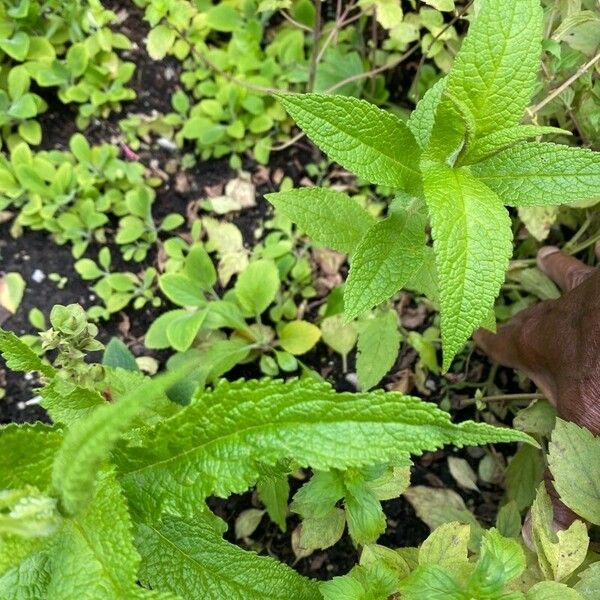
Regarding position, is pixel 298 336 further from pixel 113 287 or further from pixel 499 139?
pixel 499 139

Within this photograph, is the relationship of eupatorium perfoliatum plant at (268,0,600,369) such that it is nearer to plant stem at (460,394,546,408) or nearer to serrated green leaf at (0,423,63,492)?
serrated green leaf at (0,423,63,492)

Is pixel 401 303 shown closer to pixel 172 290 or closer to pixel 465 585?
pixel 172 290

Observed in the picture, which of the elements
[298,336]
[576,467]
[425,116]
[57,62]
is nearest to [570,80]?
[425,116]

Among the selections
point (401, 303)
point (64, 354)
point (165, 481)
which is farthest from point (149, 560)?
point (401, 303)

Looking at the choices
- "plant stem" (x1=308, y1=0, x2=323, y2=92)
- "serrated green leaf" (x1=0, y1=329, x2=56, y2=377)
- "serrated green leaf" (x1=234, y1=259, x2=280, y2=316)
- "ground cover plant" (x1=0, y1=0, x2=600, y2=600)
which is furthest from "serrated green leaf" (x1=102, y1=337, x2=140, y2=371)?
"plant stem" (x1=308, y1=0, x2=323, y2=92)

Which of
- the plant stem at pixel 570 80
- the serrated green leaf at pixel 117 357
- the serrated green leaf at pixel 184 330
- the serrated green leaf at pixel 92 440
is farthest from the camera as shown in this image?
the serrated green leaf at pixel 184 330

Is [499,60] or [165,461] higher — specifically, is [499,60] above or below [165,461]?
above

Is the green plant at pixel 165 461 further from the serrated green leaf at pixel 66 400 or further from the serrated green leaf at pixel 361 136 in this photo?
the serrated green leaf at pixel 361 136

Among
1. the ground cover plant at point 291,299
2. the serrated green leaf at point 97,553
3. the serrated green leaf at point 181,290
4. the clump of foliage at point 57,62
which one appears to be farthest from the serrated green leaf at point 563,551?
the clump of foliage at point 57,62
